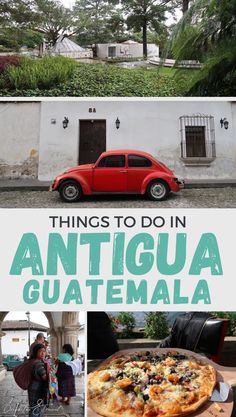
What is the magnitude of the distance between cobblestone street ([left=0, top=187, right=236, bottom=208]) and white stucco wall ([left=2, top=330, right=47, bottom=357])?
2.01 ft

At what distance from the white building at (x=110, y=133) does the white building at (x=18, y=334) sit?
688mm

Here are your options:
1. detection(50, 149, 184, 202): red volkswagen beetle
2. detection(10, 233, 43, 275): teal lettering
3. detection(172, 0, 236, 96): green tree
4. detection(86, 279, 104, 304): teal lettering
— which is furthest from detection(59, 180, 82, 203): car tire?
detection(172, 0, 236, 96): green tree

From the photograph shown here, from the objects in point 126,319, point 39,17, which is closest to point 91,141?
point 39,17

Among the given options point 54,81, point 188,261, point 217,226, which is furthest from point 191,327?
point 54,81

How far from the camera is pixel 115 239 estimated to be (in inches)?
99.2

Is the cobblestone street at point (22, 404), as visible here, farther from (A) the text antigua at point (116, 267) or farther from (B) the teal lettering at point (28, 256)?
(B) the teal lettering at point (28, 256)

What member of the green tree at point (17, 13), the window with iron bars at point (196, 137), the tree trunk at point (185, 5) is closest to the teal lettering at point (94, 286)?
the window with iron bars at point (196, 137)

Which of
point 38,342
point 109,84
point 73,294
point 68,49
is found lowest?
point 38,342

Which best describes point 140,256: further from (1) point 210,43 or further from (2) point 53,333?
(1) point 210,43

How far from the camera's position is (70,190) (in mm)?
2561

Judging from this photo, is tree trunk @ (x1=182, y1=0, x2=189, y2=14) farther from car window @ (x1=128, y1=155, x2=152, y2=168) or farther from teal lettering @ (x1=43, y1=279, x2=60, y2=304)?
teal lettering @ (x1=43, y1=279, x2=60, y2=304)

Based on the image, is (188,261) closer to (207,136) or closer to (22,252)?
(207,136)

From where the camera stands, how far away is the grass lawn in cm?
267

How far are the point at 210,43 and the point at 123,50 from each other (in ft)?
1.54
